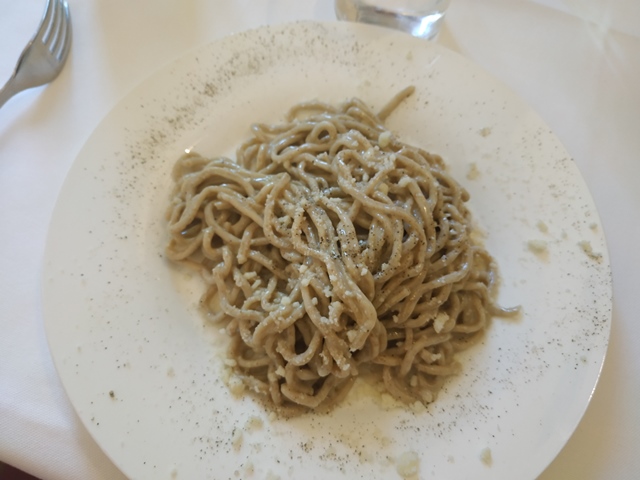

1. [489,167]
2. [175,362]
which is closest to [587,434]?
[489,167]

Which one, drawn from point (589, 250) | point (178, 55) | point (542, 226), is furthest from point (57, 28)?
point (589, 250)

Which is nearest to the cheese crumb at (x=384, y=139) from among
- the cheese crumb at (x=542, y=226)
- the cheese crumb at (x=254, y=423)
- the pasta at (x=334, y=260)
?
the pasta at (x=334, y=260)

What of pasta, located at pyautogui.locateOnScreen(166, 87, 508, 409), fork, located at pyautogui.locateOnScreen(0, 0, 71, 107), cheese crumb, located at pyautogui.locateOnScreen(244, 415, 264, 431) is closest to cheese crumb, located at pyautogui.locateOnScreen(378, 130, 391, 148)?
pasta, located at pyautogui.locateOnScreen(166, 87, 508, 409)

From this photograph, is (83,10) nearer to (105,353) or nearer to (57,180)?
(57,180)

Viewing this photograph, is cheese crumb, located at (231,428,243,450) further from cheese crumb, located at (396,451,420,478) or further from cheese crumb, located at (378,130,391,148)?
cheese crumb, located at (378,130,391,148)

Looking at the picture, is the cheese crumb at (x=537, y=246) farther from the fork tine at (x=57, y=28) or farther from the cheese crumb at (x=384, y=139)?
the fork tine at (x=57, y=28)

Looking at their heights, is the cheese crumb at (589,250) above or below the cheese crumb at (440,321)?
above
